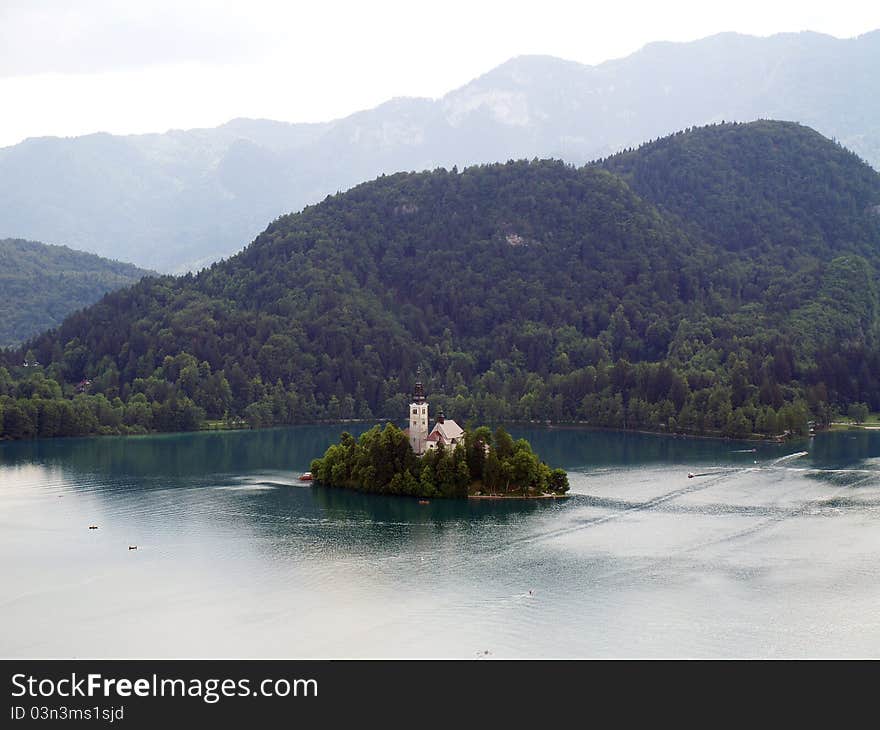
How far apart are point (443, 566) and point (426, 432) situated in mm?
36290

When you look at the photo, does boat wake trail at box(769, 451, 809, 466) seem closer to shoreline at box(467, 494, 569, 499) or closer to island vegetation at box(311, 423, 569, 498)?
island vegetation at box(311, 423, 569, 498)

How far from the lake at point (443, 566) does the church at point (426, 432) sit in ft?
27.5

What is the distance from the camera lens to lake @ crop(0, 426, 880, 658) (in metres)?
65.6

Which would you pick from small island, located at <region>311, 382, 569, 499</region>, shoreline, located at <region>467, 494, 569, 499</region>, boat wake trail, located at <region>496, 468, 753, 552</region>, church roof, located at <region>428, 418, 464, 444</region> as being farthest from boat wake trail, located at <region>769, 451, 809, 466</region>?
church roof, located at <region>428, 418, 464, 444</region>

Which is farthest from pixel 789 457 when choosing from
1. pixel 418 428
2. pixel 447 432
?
pixel 418 428

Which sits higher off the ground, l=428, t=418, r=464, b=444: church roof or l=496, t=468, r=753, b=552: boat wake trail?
l=428, t=418, r=464, b=444: church roof

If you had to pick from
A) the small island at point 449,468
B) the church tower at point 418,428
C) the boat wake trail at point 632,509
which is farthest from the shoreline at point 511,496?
the church tower at point 418,428

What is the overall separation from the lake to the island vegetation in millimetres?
1976

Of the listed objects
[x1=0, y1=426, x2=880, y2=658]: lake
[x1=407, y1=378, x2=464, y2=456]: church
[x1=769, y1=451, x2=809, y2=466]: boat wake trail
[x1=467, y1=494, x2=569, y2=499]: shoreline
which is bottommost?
[x1=0, y1=426, x2=880, y2=658]: lake

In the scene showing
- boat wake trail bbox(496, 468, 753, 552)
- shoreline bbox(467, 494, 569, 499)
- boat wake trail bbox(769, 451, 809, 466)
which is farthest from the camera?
boat wake trail bbox(769, 451, 809, 466)
